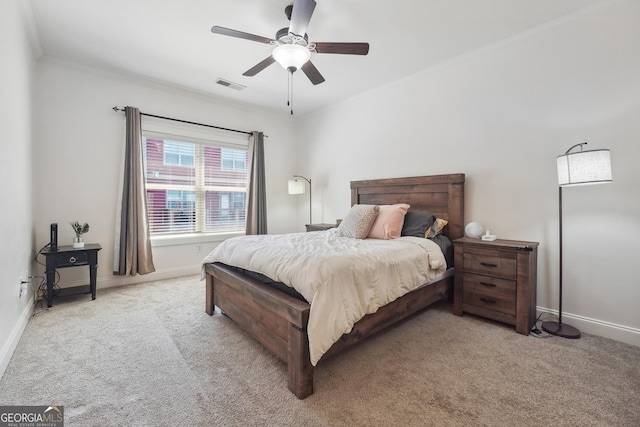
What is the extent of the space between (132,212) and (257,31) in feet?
8.64

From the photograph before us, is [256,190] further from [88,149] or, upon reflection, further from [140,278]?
[88,149]

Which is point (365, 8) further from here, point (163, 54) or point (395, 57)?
point (163, 54)

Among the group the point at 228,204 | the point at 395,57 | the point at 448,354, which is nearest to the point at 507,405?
the point at 448,354

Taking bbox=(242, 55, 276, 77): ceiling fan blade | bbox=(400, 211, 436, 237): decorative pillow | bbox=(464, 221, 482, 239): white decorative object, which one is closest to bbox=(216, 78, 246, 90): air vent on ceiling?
bbox=(242, 55, 276, 77): ceiling fan blade

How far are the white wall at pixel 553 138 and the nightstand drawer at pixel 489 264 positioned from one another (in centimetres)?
49

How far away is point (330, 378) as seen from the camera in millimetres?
1707

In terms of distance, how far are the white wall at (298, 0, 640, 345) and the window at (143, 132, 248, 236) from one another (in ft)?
9.46

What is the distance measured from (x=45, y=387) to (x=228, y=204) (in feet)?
10.8

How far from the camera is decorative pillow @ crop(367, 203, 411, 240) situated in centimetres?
288

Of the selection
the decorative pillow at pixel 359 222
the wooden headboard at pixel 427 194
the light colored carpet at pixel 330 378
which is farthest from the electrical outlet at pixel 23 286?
the wooden headboard at pixel 427 194

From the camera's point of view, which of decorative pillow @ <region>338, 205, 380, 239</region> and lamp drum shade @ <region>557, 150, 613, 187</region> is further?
decorative pillow @ <region>338, 205, 380, 239</region>

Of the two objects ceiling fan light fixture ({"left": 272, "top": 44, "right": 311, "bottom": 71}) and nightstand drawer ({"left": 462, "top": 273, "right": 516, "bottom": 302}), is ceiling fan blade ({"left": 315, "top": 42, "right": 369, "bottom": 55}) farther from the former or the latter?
nightstand drawer ({"left": 462, "top": 273, "right": 516, "bottom": 302})

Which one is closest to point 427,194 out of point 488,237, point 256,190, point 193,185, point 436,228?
point 436,228

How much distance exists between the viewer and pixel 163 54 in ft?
10.1
